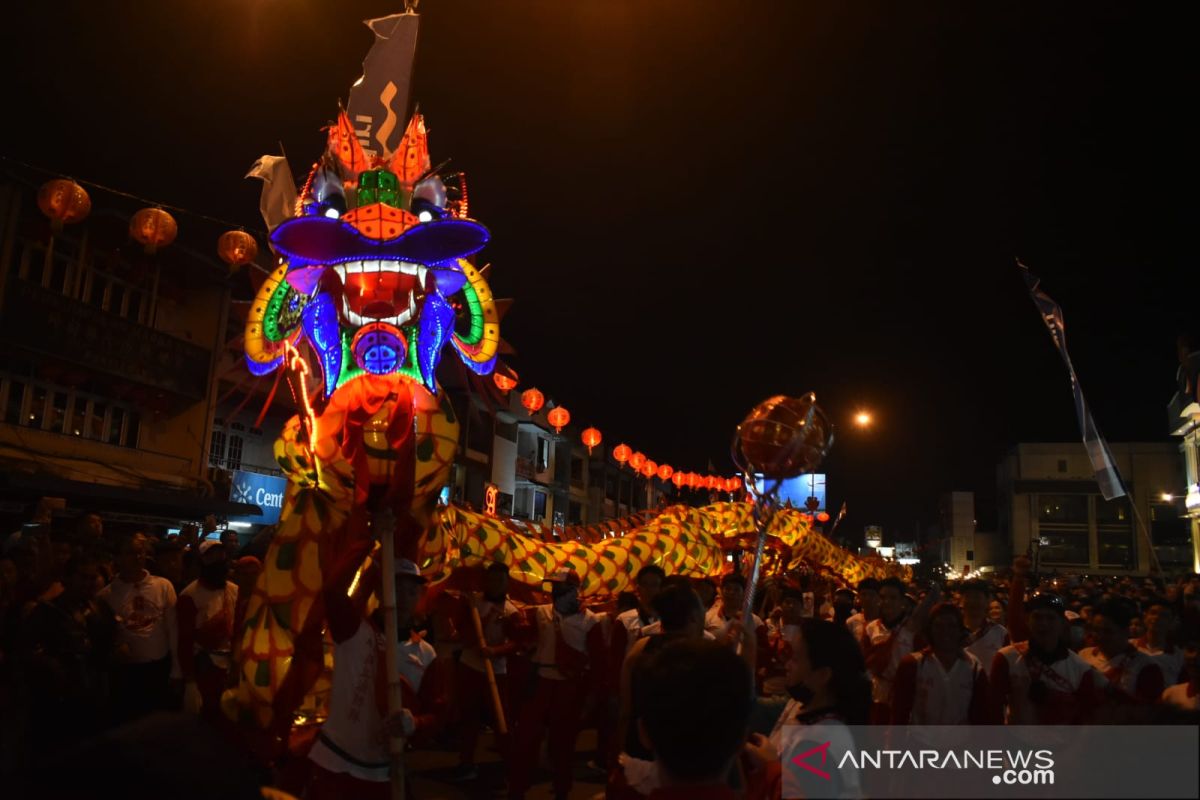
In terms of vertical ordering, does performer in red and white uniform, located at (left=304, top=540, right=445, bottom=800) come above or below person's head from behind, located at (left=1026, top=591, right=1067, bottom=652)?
below

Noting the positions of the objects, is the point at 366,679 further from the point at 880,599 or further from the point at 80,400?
the point at 80,400

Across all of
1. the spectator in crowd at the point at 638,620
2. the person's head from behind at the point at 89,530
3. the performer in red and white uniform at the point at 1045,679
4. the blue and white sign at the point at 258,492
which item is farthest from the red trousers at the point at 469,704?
the blue and white sign at the point at 258,492

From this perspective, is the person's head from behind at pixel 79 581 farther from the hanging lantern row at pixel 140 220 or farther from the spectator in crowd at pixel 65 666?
the hanging lantern row at pixel 140 220

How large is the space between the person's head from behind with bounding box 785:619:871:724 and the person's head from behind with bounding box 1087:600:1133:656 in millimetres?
3161

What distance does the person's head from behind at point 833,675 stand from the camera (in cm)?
268

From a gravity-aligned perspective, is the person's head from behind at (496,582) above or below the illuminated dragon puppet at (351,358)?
below

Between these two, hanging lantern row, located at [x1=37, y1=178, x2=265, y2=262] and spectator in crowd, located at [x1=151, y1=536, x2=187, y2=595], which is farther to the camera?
hanging lantern row, located at [x1=37, y1=178, x2=265, y2=262]

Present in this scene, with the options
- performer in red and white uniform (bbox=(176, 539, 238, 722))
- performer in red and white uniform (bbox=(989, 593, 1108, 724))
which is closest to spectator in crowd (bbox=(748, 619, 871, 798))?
performer in red and white uniform (bbox=(989, 593, 1108, 724))

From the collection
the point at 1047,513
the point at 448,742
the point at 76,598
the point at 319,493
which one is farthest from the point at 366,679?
the point at 1047,513

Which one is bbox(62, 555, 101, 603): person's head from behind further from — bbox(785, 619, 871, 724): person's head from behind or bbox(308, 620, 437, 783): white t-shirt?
bbox(785, 619, 871, 724): person's head from behind

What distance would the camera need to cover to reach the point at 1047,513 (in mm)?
54250

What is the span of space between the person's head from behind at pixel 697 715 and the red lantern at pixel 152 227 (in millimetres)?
11583

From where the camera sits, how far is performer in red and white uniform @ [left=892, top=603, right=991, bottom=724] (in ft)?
14.9

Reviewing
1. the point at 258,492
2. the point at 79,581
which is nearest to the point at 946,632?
the point at 79,581
